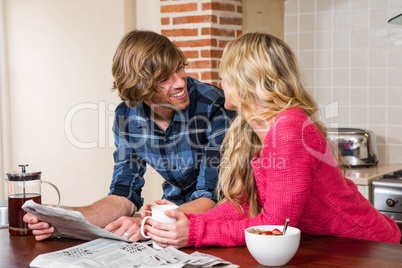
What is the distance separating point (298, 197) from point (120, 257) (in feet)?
1.59

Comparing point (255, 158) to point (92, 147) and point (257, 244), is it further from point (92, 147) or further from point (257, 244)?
point (92, 147)

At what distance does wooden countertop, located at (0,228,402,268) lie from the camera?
130cm

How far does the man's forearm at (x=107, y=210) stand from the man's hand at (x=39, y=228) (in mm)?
226

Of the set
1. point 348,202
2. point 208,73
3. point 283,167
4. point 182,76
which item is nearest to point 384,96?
point 208,73

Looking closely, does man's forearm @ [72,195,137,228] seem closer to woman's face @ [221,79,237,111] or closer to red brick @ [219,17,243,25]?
woman's face @ [221,79,237,111]

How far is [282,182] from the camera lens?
4.64ft

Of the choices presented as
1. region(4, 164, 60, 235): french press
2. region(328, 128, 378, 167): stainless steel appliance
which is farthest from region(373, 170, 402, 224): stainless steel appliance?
region(4, 164, 60, 235): french press

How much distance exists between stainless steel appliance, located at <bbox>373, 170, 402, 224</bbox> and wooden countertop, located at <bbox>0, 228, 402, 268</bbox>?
4.45 feet

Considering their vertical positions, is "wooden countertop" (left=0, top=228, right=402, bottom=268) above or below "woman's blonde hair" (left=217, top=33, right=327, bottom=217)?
below

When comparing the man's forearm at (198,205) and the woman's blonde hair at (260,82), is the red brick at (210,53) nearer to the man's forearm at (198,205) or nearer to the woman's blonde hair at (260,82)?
the man's forearm at (198,205)

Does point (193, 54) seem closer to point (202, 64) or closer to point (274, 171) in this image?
point (202, 64)

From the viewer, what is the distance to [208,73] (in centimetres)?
318

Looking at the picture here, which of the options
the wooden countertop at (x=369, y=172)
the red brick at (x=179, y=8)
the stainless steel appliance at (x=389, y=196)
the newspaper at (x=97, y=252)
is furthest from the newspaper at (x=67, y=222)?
the red brick at (x=179, y=8)

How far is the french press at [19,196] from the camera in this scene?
5.34ft
